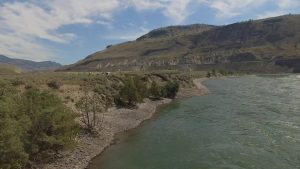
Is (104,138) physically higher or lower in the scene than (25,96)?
lower

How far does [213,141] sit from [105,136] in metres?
12.5

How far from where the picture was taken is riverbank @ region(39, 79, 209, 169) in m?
35.2

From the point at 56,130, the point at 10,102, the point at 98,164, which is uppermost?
the point at 10,102

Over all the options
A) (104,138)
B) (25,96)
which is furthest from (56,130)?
(104,138)

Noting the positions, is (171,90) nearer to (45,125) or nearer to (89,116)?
(89,116)

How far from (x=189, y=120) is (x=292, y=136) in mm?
17416

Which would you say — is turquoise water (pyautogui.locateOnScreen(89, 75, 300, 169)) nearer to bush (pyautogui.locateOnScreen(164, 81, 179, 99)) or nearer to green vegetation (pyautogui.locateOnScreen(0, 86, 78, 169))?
green vegetation (pyautogui.locateOnScreen(0, 86, 78, 169))

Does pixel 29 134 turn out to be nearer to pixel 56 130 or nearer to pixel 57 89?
pixel 56 130

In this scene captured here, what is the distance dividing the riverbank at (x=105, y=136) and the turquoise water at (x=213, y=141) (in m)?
1.14

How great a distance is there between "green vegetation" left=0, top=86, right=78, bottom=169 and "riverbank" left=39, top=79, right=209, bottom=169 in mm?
1380

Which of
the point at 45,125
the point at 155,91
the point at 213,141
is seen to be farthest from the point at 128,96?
the point at 45,125

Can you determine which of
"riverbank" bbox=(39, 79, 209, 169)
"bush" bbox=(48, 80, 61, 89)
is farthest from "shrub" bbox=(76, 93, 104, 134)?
"bush" bbox=(48, 80, 61, 89)

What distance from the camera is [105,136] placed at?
150 ft

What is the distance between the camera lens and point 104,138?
1764 inches
